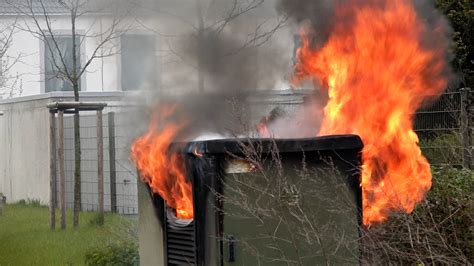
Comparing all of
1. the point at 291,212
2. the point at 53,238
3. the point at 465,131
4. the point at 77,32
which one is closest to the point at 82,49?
the point at 77,32

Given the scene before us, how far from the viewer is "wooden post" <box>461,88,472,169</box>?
8.06m

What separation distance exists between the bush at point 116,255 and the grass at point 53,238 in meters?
0.17

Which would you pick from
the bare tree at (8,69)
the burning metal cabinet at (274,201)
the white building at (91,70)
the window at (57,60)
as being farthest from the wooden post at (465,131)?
the bare tree at (8,69)

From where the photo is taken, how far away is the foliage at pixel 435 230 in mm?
5992

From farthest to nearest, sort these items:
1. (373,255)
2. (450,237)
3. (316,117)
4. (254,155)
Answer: (316,117)
(450,237)
(373,255)
(254,155)

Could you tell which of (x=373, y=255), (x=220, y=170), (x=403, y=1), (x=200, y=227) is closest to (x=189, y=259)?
(x=200, y=227)

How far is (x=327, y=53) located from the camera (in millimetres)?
7289

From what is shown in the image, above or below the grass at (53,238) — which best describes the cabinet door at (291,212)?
above

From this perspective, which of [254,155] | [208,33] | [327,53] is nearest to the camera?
[254,155]

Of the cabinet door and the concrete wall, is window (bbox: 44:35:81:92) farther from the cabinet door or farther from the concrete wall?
the cabinet door

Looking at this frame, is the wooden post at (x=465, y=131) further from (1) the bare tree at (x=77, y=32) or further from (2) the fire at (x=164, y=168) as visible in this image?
(1) the bare tree at (x=77, y=32)

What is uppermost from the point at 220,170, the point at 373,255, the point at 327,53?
the point at 327,53

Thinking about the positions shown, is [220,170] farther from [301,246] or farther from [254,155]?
[301,246]

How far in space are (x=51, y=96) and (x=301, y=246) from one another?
1078 centimetres
